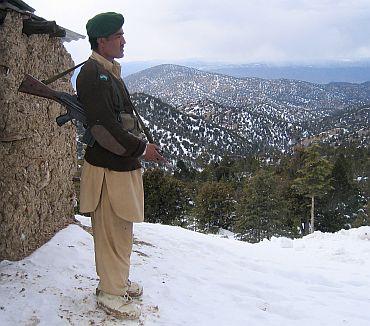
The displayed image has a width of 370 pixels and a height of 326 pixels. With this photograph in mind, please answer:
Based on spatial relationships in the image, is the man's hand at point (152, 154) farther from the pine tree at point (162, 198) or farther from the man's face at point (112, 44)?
the pine tree at point (162, 198)

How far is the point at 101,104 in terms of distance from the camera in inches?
123

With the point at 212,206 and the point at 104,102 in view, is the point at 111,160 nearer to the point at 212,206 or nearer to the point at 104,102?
the point at 104,102

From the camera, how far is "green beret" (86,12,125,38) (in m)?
3.25

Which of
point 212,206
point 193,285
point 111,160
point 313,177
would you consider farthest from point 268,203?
point 111,160

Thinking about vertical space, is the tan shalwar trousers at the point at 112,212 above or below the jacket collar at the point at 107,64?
below

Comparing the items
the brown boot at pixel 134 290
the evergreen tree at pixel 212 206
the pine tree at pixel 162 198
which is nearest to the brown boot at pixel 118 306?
the brown boot at pixel 134 290

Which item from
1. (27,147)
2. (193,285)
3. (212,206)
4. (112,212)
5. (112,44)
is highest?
(112,44)

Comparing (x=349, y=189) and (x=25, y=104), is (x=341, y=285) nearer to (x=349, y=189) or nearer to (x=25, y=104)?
(x=25, y=104)

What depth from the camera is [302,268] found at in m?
7.27

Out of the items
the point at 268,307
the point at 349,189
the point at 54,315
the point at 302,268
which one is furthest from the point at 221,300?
the point at 349,189

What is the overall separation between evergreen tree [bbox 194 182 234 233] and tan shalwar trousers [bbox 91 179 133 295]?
123ft

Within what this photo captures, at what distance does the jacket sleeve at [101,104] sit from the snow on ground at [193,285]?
1713 millimetres

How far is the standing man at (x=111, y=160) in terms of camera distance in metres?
3.19

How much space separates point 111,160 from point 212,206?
1530 inches
